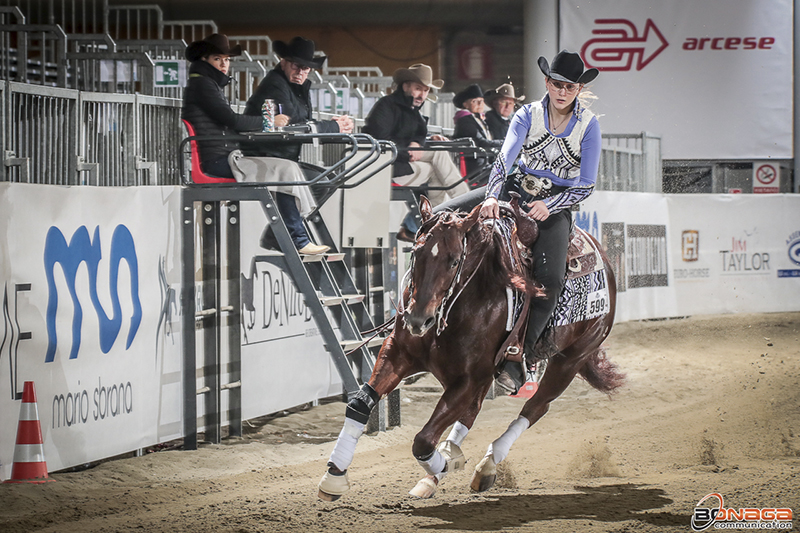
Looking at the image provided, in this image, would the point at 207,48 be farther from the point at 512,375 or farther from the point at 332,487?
the point at 332,487

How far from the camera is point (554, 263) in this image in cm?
480

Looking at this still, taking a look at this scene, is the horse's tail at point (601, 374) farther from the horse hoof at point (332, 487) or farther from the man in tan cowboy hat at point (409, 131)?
the man in tan cowboy hat at point (409, 131)

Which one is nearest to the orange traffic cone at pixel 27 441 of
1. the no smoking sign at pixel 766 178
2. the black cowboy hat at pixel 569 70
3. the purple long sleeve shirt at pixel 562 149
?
the purple long sleeve shirt at pixel 562 149

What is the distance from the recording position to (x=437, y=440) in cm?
425

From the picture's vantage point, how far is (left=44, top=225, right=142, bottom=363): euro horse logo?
499 cm

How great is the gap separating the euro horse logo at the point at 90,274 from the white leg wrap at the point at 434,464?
2314 mm

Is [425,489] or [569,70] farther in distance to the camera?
[569,70]

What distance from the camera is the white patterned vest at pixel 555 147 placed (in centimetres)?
481

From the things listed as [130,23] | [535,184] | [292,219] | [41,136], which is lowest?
→ [292,219]

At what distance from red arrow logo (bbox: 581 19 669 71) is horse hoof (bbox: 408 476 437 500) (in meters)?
10.7

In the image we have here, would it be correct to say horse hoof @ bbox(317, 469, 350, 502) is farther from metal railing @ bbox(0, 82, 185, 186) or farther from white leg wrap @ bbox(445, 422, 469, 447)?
metal railing @ bbox(0, 82, 185, 186)

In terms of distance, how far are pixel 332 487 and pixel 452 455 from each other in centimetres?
86

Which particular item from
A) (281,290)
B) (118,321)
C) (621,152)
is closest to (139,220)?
(118,321)
